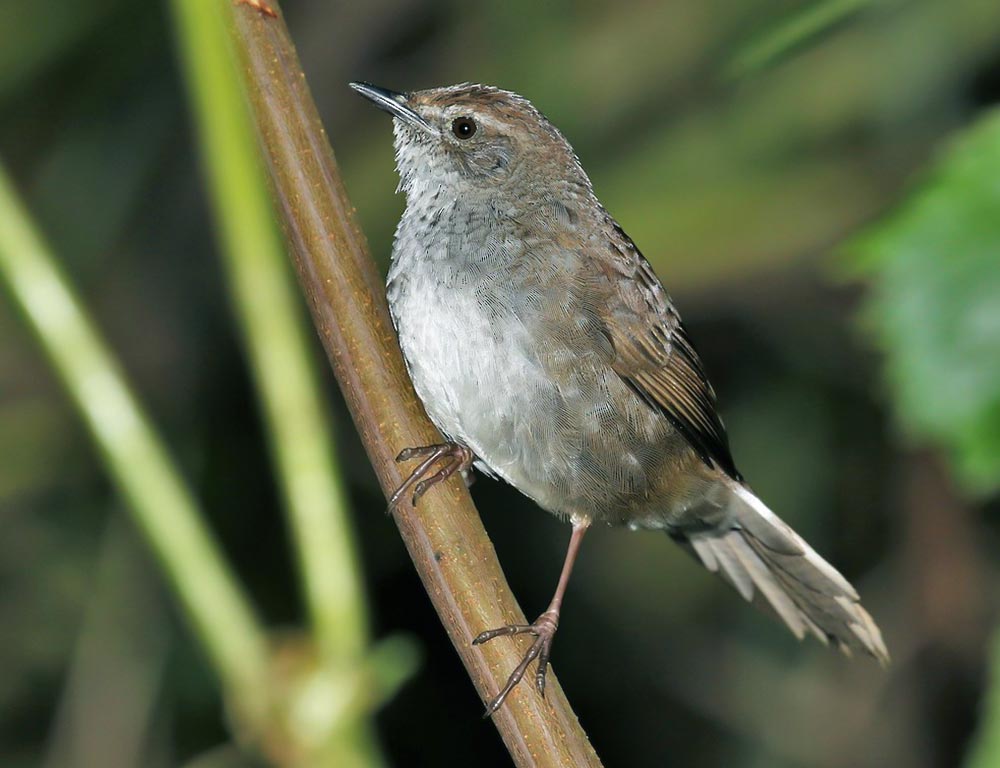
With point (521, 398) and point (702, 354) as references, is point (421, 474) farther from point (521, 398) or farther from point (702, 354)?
point (702, 354)

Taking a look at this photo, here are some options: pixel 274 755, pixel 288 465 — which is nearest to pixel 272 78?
pixel 288 465

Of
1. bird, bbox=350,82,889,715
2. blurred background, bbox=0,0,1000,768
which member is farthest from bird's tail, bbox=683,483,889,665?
blurred background, bbox=0,0,1000,768

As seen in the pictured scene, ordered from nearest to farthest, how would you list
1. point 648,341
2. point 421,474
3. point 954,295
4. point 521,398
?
point 954,295
point 421,474
point 521,398
point 648,341

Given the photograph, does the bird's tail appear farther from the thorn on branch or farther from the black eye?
the thorn on branch

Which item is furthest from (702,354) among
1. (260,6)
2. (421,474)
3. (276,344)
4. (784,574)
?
(260,6)

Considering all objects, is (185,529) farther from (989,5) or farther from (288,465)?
(989,5)

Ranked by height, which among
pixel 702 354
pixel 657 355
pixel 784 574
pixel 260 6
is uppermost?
pixel 260 6

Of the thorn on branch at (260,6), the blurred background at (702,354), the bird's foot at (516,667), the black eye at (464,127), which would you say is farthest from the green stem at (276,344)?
the blurred background at (702,354)
